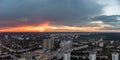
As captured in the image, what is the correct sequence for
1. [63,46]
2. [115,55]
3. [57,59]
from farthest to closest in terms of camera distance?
[63,46] < [57,59] < [115,55]

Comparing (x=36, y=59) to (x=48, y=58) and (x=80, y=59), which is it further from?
(x=80, y=59)

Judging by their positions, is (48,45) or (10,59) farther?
(48,45)

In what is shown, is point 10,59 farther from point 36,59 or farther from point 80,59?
point 80,59

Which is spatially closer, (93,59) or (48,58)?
(93,59)

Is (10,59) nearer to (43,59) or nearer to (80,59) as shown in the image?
(43,59)

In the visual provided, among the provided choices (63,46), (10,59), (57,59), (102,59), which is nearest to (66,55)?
(57,59)

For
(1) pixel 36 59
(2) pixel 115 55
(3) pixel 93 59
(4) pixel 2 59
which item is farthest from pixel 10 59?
(2) pixel 115 55

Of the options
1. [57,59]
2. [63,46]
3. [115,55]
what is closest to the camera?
[115,55]

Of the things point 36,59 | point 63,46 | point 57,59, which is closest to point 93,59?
point 57,59
